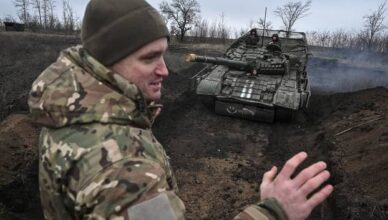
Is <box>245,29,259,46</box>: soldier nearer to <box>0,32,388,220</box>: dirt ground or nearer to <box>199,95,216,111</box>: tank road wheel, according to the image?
<box>0,32,388,220</box>: dirt ground

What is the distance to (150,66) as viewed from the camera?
1794 mm

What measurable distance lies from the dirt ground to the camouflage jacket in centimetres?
439

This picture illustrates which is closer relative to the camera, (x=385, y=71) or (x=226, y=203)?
(x=226, y=203)

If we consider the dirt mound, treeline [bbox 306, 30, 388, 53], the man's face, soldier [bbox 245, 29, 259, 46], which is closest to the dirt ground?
the dirt mound

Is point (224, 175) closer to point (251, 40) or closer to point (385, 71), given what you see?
point (251, 40)

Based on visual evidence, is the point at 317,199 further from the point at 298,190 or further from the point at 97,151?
the point at 97,151

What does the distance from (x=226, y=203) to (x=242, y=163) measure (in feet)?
6.66

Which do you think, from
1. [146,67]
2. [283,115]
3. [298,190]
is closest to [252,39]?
[283,115]

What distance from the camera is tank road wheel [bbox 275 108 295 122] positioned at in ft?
36.4

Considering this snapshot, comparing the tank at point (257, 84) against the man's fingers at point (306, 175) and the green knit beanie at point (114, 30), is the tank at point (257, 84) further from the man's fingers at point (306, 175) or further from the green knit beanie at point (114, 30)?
the green knit beanie at point (114, 30)

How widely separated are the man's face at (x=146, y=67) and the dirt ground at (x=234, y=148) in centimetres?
445

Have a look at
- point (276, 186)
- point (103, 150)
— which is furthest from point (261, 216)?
point (103, 150)

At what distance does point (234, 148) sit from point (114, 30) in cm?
795

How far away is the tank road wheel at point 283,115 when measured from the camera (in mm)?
11109
